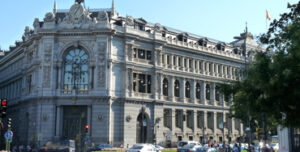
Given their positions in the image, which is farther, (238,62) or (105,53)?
(238,62)

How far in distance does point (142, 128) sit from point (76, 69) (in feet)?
44.6

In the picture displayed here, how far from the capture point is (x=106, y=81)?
187 feet

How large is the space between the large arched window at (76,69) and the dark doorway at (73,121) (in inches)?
122

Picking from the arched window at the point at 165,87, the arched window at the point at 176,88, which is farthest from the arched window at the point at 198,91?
the arched window at the point at 165,87

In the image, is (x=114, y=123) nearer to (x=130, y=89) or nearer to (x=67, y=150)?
(x=130, y=89)

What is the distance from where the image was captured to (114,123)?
5728cm

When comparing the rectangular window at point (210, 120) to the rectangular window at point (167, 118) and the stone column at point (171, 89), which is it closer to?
the rectangular window at point (167, 118)

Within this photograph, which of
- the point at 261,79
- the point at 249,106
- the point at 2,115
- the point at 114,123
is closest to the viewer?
the point at 261,79

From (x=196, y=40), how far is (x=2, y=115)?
174 ft

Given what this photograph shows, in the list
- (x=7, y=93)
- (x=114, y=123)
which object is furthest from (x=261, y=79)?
(x=7, y=93)

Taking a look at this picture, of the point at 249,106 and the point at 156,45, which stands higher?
the point at 156,45

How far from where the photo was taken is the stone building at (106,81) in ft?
187

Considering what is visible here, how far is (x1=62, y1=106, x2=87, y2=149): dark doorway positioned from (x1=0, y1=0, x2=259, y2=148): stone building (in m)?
0.14

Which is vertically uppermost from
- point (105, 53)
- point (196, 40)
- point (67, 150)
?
point (196, 40)
